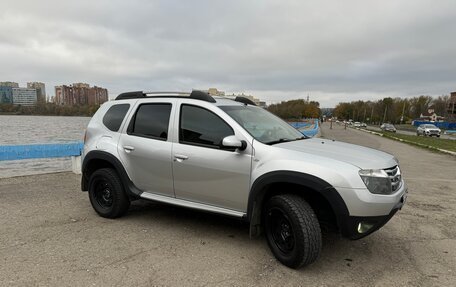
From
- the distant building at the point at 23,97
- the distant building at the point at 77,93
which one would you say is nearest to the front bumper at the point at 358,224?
the distant building at the point at 23,97

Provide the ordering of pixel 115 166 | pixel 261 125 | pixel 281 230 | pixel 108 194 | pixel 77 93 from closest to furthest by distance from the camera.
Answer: pixel 281 230 < pixel 261 125 < pixel 115 166 < pixel 108 194 < pixel 77 93

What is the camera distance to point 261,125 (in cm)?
423

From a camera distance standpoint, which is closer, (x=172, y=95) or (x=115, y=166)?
(x=172, y=95)

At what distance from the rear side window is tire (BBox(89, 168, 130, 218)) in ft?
2.13

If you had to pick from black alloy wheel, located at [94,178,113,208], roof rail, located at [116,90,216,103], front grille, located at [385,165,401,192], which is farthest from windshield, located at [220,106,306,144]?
black alloy wheel, located at [94,178,113,208]

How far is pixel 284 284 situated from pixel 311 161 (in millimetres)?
1197

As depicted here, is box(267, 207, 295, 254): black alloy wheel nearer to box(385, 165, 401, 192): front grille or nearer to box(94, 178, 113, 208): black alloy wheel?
box(385, 165, 401, 192): front grille

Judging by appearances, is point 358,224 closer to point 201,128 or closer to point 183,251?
point 183,251

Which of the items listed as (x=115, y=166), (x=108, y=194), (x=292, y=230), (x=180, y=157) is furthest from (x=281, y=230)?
(x=108, y=194)

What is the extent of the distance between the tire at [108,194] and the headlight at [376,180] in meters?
3.23

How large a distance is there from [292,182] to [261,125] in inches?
43.1

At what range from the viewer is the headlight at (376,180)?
3.18m

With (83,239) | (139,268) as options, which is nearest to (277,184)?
(139,268)

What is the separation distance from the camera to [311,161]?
333cm
